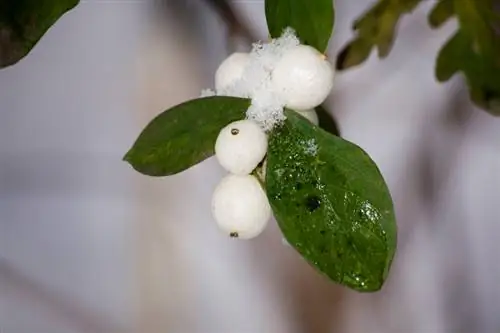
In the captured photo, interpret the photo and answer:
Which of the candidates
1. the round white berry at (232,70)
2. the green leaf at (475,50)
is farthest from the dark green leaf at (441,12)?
the round white berry at (232,70)

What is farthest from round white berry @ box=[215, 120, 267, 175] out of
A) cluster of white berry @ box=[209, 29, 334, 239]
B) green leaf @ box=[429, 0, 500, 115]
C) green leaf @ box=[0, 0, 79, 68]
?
green leaf @ box=[429, 0, 500, 115]

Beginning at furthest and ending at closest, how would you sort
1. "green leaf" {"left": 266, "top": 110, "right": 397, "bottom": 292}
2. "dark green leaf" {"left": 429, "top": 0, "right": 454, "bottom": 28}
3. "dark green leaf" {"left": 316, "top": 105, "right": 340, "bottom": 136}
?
"dark green leaf" {"left": 429, "top": 0, "right": 454, "bottom": 28}
"dark green leaf" {"left": 316, "top": 105, "right": 340, "bottom": 136}
"green leaf" {"left": 266, "top": 110, "right": 397, "bottom": 292}

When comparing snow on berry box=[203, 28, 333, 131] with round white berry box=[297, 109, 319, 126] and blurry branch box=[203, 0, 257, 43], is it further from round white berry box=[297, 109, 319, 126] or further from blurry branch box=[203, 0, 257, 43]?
blurry branch box=[203, 0, 257, 43]

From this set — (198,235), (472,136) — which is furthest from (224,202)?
(472,136)

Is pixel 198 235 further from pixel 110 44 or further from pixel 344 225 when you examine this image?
pixel 344 225

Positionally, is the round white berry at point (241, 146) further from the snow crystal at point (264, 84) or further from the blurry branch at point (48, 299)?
the blurry branch at point (48, 299)
